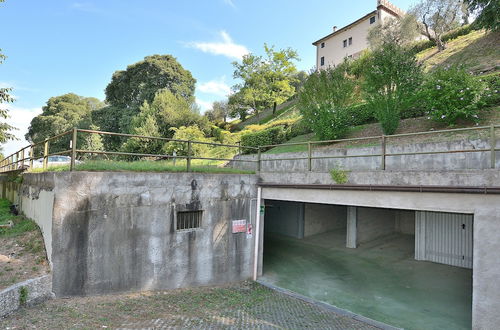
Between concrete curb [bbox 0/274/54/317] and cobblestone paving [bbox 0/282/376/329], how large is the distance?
152mm

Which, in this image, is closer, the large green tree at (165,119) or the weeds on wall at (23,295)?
the weeds on wall at (23,295)

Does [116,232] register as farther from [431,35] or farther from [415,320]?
[431,35]

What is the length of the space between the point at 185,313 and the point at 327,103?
13.4 meters

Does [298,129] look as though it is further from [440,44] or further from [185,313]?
[440,44]

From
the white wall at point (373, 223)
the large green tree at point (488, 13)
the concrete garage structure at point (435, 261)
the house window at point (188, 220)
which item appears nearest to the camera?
the concrete garage structure at point (435, 261)

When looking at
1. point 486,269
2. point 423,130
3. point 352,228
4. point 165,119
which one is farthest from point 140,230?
point 165,119

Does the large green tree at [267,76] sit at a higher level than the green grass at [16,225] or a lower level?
higher

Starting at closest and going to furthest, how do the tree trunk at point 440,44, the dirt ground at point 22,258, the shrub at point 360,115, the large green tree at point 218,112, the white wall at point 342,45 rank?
the dirt ground at point 22,258, the shrub at point 360,115, the tree trunk at point 440,44, the white wall at point 342,45, the large green tree at point 218,112

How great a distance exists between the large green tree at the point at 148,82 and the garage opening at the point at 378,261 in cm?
2554

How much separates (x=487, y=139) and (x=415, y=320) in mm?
6666

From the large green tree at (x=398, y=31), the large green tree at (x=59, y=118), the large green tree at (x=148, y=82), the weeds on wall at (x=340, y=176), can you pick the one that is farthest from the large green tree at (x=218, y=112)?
the weeds on wall at (x=340, y=176)

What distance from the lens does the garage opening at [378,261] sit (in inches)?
→ 307

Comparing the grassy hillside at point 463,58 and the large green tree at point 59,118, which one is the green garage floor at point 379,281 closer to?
the grassy hillside at point 463,58

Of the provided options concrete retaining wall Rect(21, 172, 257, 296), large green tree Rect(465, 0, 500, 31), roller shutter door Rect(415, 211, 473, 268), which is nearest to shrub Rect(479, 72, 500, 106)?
roller shutter door Rect(415, 211, 473, 268)
